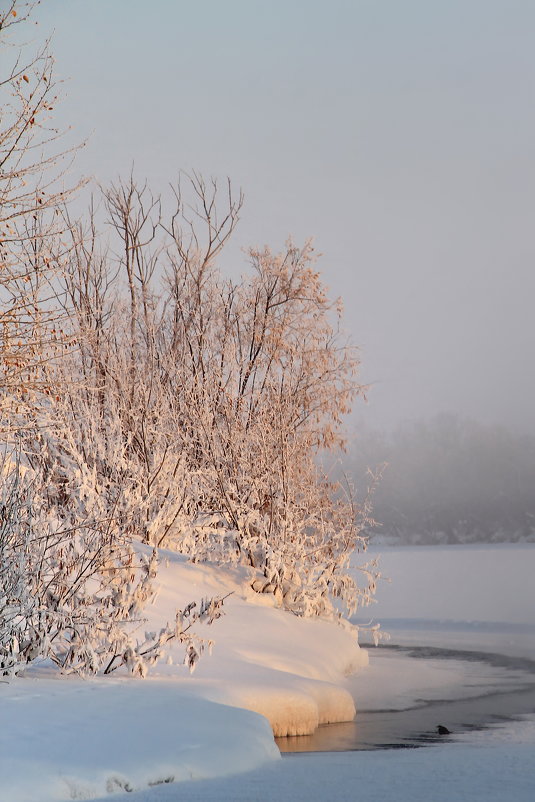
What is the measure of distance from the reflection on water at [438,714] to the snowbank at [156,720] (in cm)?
27

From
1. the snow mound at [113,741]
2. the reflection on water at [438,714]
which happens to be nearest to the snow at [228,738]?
the snow mound at [113,741]

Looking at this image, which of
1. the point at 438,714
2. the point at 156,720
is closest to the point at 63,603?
the point at 156,720

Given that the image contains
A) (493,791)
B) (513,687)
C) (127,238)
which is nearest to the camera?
(493,791)

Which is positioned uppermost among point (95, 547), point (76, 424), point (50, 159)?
point (50, 159)

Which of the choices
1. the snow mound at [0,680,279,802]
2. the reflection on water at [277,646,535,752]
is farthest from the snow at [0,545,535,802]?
the reflection on water at [277,646,535,752]

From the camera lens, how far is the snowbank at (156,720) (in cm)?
536

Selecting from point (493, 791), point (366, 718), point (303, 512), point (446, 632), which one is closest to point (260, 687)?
point (366, 718)

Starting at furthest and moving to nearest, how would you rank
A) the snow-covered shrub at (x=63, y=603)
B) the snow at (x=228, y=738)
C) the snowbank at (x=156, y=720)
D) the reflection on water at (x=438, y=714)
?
the reflection on water at (x=438, y=714) → the snow-covered shrub at (x=63, y=603) → the snowbank at (x=156, y=720) → the snow at (x=228, y=738)

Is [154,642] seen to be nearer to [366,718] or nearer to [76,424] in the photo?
[366,718]

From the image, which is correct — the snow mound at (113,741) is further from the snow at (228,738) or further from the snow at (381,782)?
the snow at (381,782)

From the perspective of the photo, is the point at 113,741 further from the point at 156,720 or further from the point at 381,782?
the point at 381,782

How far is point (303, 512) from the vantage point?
47.0 feet

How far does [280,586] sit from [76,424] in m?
3.92

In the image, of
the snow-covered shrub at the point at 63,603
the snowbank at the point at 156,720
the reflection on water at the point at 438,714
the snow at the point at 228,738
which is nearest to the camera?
the snow at the point at 228,738
